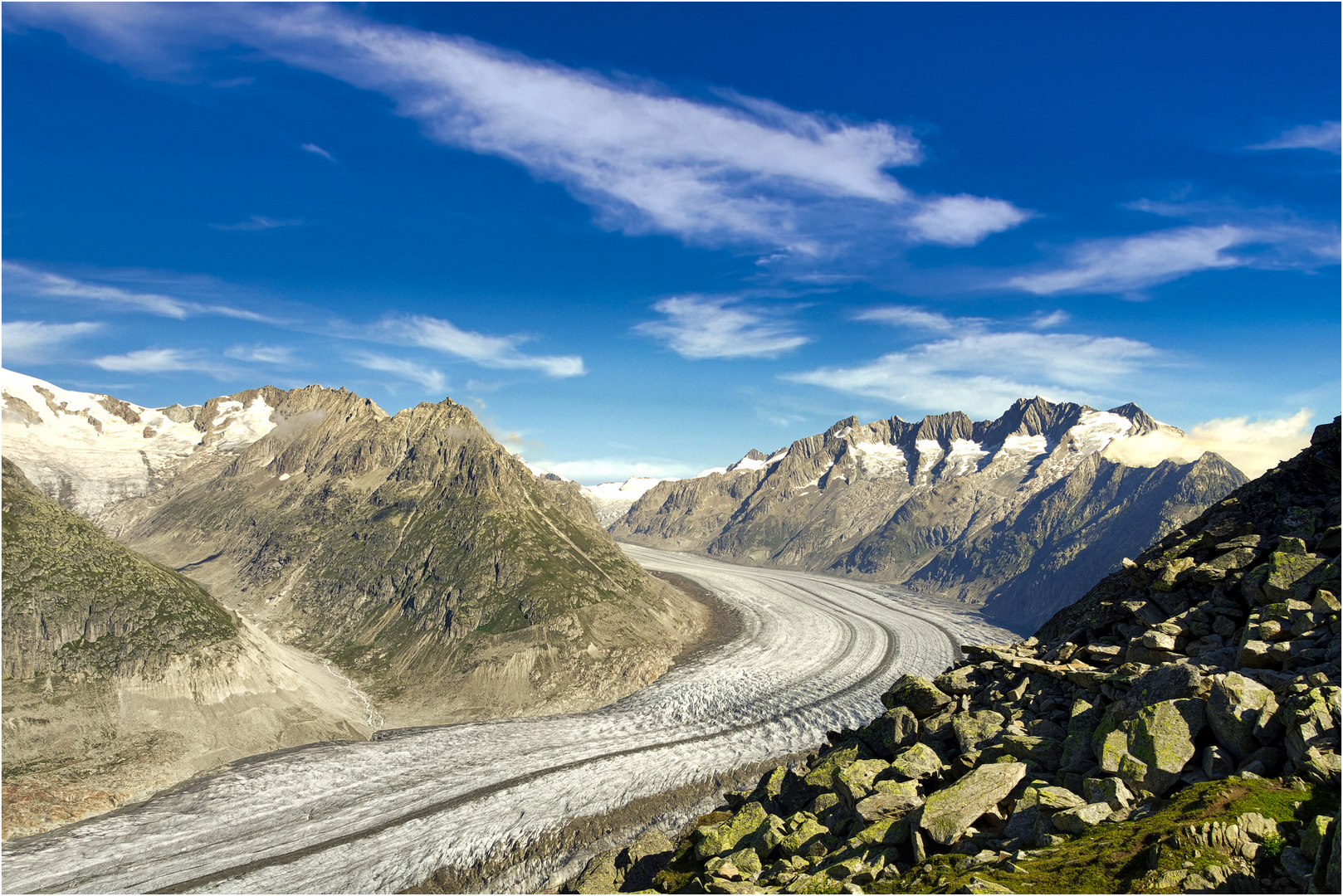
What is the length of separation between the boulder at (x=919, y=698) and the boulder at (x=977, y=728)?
2452 millimetres

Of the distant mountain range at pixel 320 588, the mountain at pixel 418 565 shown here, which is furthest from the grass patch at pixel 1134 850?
the mountain at pixel 418 565

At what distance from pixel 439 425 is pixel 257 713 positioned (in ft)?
270

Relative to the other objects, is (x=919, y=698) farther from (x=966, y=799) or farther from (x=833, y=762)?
(x=966, y=799)

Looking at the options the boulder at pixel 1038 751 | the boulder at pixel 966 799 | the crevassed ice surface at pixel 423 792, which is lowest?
the crevassed ice surface at pixel 423 792

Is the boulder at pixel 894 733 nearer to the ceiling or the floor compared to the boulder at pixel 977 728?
nearer to the floor

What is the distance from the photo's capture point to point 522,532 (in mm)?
119250

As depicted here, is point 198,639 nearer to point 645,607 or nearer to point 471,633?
point 471,633

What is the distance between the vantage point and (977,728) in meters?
25.0

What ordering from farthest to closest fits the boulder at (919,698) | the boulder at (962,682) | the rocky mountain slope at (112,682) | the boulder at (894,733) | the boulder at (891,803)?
the rocky mountain slope at (112,682) → the boulder at (962,682) → the boulder at (919,698) → the boulder at (894,733) → the boulder at (891,803)

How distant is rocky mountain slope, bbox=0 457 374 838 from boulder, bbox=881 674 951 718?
6668 cm

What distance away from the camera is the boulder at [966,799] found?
18781mm

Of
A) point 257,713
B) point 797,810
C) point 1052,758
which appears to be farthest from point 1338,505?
point 257,713

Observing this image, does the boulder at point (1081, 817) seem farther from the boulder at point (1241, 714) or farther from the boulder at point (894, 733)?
the boulder at point (894, 733)

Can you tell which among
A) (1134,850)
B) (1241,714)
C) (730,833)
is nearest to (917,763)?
(730,833)
